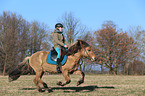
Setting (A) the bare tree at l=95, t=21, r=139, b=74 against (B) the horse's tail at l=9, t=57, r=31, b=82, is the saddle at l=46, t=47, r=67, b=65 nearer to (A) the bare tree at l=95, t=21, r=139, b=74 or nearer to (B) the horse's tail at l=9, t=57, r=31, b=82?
(B) the horse's tail at l=9, t=57, r=31, b=82

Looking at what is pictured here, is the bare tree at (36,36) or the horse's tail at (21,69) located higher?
the bare tree at (36,36)

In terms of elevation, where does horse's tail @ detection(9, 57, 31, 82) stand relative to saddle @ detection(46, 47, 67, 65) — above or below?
below

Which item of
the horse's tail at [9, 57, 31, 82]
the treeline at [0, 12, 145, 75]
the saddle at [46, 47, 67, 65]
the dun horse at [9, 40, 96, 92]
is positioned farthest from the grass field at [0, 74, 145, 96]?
the treeline at [0, 12, 145, 75]

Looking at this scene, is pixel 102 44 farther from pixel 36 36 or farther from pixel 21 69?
pixel 21 69

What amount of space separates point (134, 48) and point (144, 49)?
177 inches

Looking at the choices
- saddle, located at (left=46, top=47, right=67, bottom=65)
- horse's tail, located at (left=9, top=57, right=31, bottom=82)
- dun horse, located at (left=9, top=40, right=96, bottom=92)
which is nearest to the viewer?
dun horse, located at (left=9, top=40, right=96, bottom=92)

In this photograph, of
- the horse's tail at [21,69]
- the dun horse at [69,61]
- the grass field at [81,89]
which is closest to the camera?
the grass field at [81,89]

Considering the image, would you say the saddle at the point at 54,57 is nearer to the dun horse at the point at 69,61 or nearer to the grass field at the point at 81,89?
the dun horse at the point at 69,61

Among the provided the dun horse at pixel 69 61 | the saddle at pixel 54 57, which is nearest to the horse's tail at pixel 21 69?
the dun horse at pixel 69 61

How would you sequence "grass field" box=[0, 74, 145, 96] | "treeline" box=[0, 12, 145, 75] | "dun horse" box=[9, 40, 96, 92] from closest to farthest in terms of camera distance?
"grass field" box=[0, 74, 145, 96] → "dun horse" box=[9, 40, 96, 92] → "treeline" box=[0, 12, 145, 75]

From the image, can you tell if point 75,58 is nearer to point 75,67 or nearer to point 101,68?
point 75,67

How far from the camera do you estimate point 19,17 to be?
46750mm

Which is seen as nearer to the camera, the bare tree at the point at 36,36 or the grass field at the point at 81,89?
the grass field at the point at 81,89

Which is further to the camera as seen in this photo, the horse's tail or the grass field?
the horse's tail
